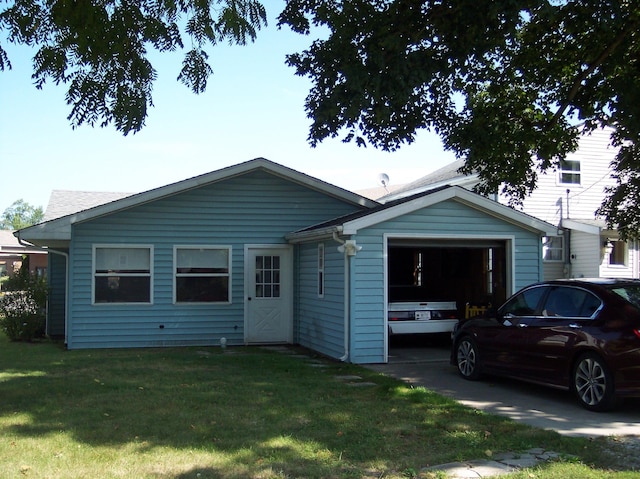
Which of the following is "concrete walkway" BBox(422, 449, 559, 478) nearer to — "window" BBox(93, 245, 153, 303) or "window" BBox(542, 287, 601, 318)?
"window" BBox(542, 287, 601, 318)

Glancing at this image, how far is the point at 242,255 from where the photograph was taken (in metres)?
15.1

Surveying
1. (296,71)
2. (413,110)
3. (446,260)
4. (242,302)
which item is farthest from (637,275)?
(296,71)

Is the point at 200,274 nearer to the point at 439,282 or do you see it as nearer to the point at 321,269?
the point at 321,269

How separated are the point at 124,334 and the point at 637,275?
1752 centimetres

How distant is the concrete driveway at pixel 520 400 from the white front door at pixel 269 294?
354 centimetres

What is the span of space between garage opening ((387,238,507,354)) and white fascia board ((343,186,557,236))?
0.68 m

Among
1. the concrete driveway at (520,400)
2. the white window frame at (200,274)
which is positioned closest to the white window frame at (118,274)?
the white window frame at (200,274)

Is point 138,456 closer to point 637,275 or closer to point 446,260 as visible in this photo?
point 446,260

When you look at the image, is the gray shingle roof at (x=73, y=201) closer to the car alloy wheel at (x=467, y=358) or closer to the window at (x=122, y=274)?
the window at (x=122, y=274)

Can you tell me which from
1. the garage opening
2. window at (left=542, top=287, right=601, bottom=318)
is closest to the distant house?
the garage opening

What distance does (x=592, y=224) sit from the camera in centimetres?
2241

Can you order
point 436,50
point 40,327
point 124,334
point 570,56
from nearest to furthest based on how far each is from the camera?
point 436,50 → point 570,56 → point 124,334 → point 40,327

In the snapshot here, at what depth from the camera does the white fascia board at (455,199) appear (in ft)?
38.4

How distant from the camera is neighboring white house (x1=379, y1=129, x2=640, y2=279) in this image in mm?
22391
